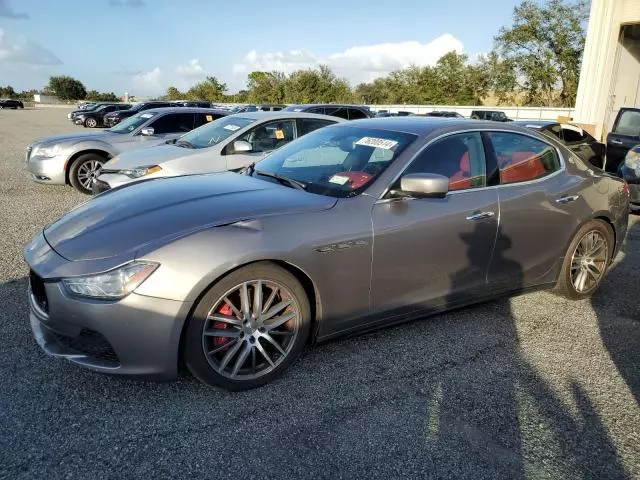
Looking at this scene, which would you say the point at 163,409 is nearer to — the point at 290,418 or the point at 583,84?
the point at 290,418

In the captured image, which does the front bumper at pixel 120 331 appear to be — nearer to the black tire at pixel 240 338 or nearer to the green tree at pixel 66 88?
the black tire at pixel 240 338

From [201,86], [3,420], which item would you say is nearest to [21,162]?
[3,420]

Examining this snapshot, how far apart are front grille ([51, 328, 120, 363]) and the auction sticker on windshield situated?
2198mm

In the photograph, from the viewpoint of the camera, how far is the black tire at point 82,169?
9.08 metres

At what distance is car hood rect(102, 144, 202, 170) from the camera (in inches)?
280

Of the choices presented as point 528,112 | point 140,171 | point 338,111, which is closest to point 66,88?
point 528,112

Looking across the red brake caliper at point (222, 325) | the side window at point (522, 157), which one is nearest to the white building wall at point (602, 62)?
the side window at point (522, 157)

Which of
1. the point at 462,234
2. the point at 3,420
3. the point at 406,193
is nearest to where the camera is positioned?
the point at 3,420

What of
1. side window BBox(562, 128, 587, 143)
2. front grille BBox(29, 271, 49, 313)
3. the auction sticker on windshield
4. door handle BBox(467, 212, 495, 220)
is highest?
the auction sticker on windshield

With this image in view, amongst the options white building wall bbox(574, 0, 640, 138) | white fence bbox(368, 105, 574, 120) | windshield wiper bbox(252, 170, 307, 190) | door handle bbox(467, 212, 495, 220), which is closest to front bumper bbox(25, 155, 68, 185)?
windshield wiper bbox(252, 170, 307, 190)

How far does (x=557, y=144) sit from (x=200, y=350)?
3487mm

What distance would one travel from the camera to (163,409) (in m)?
2.81

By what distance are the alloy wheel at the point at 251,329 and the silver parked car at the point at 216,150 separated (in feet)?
13.4

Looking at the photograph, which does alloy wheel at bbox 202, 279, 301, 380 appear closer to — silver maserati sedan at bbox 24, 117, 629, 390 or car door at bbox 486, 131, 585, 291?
silver maserati sedan at bbox 24, 117, 629, 390
